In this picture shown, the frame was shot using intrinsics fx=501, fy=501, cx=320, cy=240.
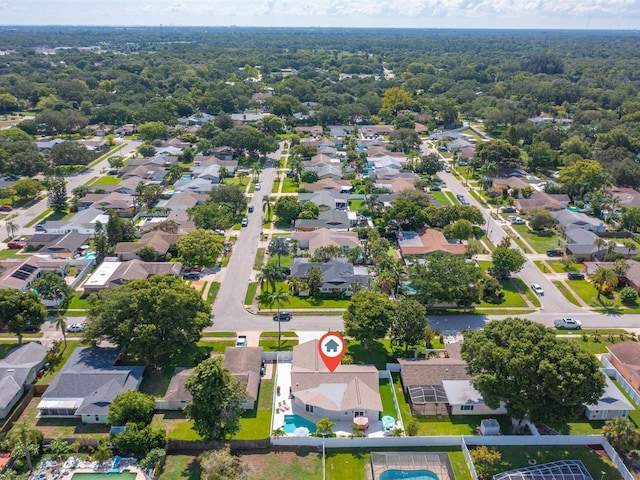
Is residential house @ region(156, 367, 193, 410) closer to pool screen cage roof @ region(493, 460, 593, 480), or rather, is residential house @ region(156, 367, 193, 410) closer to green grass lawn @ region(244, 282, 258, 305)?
green grass lawn @ region(244, 282, 258, 305)

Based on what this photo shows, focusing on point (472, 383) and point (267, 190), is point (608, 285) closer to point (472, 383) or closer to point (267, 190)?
point (472, 383)

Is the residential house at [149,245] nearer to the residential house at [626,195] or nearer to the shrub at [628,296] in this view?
the shrub at [628,296]

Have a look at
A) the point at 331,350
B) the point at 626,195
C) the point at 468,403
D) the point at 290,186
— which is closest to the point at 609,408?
the point at 468,403

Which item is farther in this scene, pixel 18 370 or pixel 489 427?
pixel 18 370

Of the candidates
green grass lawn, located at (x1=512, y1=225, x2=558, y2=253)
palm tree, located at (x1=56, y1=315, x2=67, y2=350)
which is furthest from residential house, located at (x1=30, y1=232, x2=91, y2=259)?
green grass lawn, located at (x1=512, y1=225, x2=558, y2=253)

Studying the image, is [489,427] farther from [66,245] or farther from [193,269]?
[66,245]
